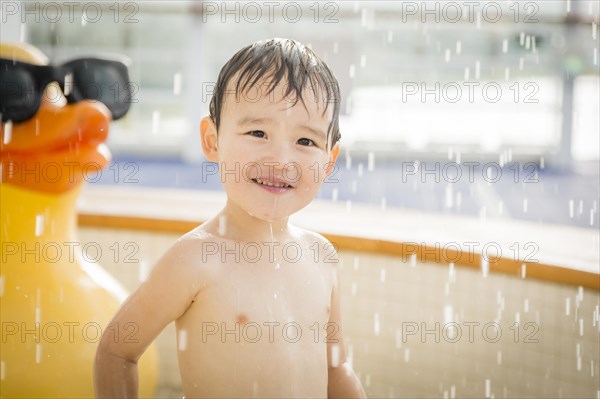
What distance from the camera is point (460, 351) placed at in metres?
2.72

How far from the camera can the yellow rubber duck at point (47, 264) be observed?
1.98 metres

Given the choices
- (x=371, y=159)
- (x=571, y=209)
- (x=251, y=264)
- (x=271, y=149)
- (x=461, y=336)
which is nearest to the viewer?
(x=271, y=149)

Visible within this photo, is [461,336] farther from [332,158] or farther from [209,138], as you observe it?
[209,138]

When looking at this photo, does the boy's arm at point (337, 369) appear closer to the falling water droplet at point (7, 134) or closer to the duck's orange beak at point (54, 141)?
the duck's orange beak at point (54, 141)

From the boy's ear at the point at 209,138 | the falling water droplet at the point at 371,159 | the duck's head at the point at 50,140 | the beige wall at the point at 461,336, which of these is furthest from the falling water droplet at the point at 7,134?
the falling water droplet at the point at 371,159

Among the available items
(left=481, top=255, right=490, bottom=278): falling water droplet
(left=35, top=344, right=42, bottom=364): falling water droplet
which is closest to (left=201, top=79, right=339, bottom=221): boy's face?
(left=35, top=344, right=42, bottom=364): falling water droplet

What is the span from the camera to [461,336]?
8.99ft

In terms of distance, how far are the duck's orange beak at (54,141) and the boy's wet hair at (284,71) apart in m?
0.64

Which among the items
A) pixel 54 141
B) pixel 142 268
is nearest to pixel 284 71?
pixel 54 141

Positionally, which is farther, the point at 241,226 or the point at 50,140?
the point at 50,140

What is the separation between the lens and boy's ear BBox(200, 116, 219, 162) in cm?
159

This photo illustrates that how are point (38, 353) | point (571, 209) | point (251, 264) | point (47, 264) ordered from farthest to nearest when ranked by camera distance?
point (571, 209)
point (47, 264)
point (38, 353)
point (251, 264)

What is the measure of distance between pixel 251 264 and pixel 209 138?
31 cm

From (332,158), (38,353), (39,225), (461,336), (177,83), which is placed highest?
(177,83)
